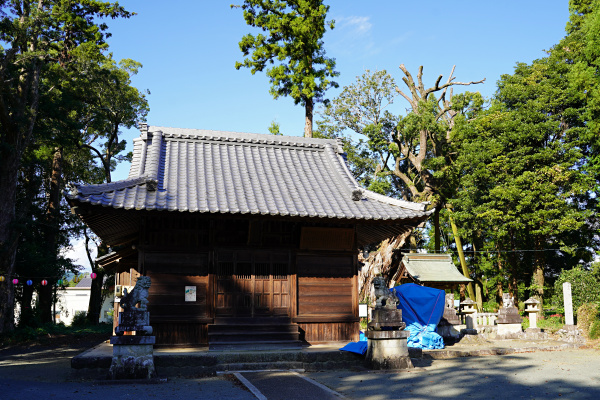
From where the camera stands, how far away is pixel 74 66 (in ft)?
90.4

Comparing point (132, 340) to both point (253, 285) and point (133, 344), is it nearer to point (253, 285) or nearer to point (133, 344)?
point (133, 344)

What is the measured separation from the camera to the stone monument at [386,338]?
36.2ft

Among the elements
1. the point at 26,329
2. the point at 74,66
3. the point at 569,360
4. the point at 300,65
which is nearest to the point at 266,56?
the point at 300,65

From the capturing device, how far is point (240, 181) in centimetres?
1363

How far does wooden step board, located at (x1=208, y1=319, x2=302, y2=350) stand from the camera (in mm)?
12148

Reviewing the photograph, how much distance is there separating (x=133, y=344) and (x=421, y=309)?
9.75m

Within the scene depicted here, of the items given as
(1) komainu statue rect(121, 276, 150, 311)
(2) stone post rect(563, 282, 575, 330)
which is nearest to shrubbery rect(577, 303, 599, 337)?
(2) stone post rect(563, 282, 575, 330)

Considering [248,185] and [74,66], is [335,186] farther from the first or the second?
[74,66]

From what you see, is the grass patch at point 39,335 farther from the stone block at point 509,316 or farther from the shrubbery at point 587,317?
the shrubbery at point 587,317

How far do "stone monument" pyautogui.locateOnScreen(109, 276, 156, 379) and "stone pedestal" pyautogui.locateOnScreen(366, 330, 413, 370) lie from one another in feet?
15.9

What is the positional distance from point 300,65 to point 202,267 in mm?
15612

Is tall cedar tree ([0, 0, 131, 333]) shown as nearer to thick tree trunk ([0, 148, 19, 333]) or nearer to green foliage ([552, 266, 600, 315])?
thick tree trunk ([0, 148, 19, 333])

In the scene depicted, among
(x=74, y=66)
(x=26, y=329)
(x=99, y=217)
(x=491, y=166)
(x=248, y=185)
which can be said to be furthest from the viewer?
(x=491, y=166)

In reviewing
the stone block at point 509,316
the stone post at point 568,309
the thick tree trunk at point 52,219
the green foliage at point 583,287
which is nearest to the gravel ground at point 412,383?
the stone post at point 568,309
